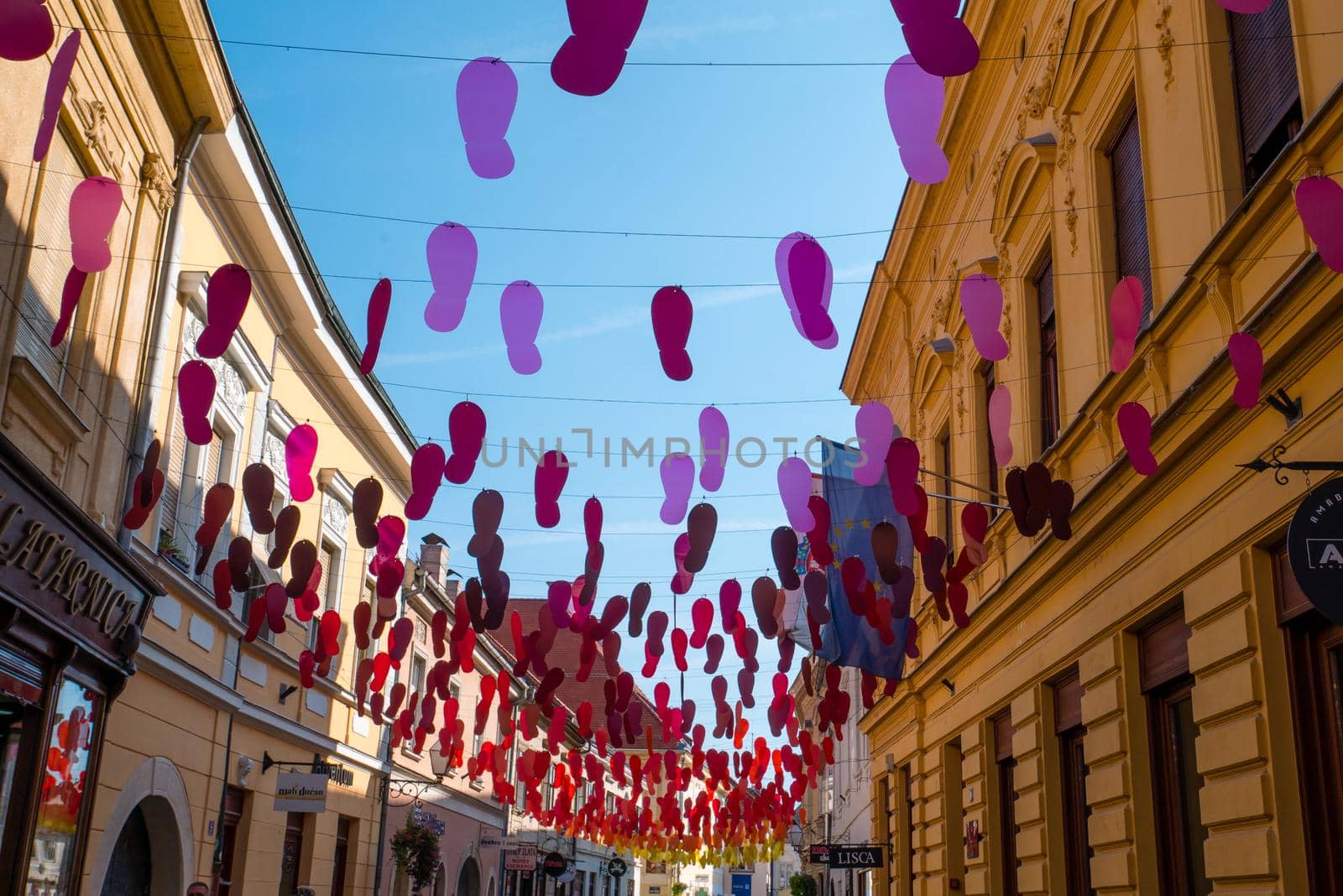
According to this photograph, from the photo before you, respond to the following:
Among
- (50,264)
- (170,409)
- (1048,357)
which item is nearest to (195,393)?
(50,264)

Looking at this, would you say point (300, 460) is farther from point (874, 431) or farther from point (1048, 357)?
point (1048, 357)

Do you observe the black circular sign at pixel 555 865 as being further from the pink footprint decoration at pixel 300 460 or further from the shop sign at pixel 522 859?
the pink footprint decoration at pixel 300 460

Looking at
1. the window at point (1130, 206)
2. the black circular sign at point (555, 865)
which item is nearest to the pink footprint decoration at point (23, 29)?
the window at point (1130, 206)

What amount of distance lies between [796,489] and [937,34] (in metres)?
7.18

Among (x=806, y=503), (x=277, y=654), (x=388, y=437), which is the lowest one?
(x=277, y=654)

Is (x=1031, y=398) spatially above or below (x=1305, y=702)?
above

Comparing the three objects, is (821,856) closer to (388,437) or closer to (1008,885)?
(1008,885)

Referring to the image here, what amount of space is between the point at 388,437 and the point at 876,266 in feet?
26.3

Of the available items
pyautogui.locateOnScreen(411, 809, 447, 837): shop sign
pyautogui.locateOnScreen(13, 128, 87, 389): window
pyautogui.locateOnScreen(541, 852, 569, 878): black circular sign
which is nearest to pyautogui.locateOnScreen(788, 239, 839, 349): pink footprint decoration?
pyautogui.locateOnScreen(13, 128, 87, 389): window

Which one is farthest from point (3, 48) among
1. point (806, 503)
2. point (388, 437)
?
point (388, 437)

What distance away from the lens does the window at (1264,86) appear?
23.6 feet

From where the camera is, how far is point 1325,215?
5.65 m

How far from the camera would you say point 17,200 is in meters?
8.86

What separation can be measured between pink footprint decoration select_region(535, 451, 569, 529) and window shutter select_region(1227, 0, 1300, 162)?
535 centimetres
